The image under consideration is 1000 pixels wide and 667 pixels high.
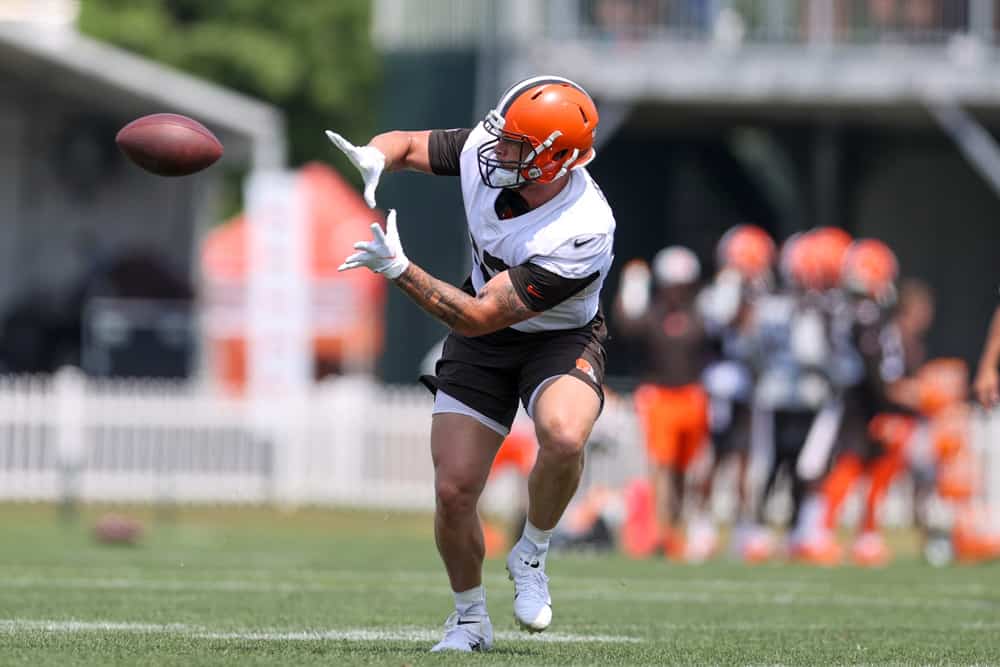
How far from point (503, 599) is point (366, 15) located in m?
32.1

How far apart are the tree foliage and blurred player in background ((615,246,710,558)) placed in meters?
23.6

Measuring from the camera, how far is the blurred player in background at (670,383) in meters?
13.6

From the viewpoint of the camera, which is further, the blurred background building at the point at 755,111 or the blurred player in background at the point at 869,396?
the blurred background building at the point at 755,111

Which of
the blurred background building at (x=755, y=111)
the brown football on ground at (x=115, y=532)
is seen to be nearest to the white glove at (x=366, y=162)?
the brown football on ground at (x=115, y=532)

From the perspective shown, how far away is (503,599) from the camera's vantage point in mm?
8914

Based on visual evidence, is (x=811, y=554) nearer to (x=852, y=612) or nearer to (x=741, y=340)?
(x=741, y=340)

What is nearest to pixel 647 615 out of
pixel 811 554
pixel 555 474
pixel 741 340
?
pixel 555 474

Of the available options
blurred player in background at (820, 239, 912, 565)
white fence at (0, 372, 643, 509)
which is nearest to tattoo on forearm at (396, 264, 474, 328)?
blurred player in background at (820, 239, 912, 565)

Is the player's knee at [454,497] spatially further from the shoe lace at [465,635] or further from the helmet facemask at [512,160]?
the helmet facemask at [512,160]

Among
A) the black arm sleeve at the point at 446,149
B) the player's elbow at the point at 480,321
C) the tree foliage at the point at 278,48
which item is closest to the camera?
the player's elbow at the point at 480,321

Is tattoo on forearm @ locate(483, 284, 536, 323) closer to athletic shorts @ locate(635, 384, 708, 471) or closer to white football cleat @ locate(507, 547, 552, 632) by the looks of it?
white football cleat @ locate(507, 547, 552, 632)

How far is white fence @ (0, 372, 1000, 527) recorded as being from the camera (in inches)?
692

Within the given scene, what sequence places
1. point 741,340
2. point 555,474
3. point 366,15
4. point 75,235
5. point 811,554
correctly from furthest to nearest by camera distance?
point 366,15, point 75,235, point 741,340, point 811,554, point 555,474

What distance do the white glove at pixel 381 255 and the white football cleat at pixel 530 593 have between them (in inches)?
43.7
